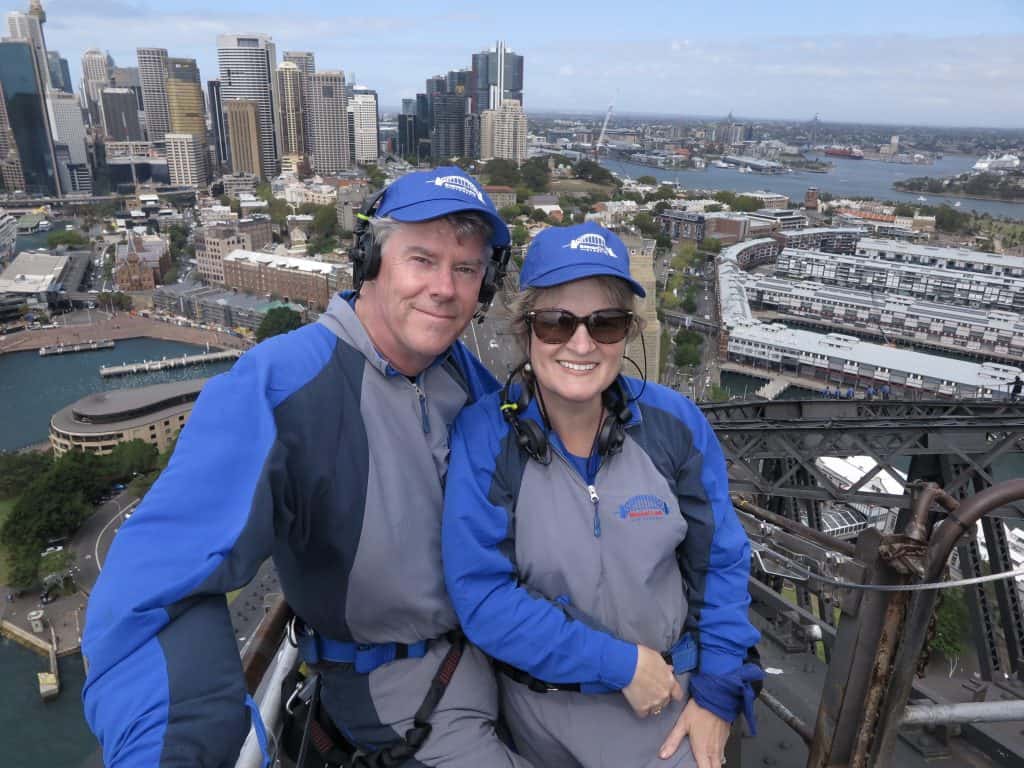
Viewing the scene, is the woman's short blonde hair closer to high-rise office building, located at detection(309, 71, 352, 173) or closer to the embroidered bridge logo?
the embroidered bridge logo

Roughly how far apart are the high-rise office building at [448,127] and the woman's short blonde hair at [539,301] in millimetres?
37149

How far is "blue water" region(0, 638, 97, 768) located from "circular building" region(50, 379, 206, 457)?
379cm

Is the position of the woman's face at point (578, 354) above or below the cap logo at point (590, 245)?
below

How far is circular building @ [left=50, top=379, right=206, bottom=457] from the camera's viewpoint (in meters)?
9.40

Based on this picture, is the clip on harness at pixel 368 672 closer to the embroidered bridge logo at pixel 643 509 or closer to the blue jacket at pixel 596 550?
the blue jacket at pixel 596 550

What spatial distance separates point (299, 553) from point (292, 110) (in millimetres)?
37817

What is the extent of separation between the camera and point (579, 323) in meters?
0.71

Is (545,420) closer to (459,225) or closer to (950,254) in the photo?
(459,225)

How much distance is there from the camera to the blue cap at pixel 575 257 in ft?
2.27

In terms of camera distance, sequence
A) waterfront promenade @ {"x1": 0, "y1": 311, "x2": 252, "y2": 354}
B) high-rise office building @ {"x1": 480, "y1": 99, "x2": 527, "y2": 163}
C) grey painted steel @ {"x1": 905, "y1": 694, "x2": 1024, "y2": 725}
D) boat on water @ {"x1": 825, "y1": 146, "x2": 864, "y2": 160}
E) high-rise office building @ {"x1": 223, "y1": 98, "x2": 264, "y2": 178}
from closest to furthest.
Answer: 1. grey painted steel @ {"x1": 905, "y1": 694, "x2": 1024, "y2": 725}
2. waterfront promenade @ {"x1": 0, "y1": 311, "x2": 252, "y2": 354}
3. high-rise office building @ {"x1": 223, "y1": 98, "x2": 264, "y2": 178}
4. high-rise office building @ {"x1": 480, "y1": 99, "x2": 527, "y2": 163}
5. boat on water @ {"x1": 825, "y1": 146, "x2": 864, "y2": 160}

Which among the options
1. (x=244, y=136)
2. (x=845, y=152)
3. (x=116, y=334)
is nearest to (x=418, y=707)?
(x=116, y=334)

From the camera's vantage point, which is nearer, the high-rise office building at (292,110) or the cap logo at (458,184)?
the cap logo at (458,184)

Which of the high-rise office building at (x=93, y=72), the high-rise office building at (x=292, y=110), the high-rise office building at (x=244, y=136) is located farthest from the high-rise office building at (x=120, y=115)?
the high-rise office building at (x=93, y=72)

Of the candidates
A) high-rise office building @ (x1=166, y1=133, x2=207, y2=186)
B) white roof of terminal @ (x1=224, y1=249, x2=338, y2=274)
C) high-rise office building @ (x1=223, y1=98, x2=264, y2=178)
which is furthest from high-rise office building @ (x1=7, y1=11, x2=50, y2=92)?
white roof of terminal @ (x1=224, y1=249, x2=338, y2=274)
